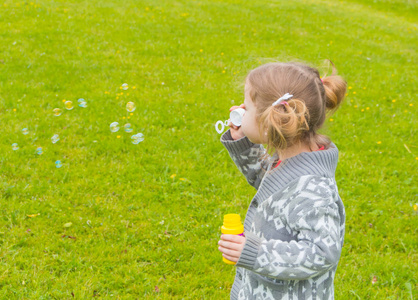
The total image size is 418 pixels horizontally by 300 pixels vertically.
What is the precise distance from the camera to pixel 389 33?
1324cm

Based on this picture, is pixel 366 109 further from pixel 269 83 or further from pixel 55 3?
pixel 55 3

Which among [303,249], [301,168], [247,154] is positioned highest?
[301,168]

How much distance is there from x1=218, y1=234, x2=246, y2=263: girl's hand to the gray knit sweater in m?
0.03

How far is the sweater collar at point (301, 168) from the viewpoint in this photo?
2033 millimetres

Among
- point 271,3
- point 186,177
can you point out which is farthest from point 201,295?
point 271,3

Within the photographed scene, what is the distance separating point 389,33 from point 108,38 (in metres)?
8.89

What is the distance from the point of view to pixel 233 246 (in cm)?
190

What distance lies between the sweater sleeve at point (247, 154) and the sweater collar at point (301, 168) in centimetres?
41

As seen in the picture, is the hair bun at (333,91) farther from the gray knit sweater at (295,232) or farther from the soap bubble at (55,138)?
the soap bubble at (55,138)

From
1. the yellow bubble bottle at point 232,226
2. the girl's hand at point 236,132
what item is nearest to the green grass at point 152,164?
the girl's hand at point 236,132

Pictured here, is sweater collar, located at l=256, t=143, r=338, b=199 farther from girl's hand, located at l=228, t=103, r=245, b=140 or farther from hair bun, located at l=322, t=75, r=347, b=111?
girl's hand, located at l=228, t=103, r=245, b=140

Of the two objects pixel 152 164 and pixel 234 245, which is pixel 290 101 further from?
pixel 152 164

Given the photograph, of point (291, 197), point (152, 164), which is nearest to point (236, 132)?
point (291, 197)

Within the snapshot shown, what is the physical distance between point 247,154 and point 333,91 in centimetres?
63
